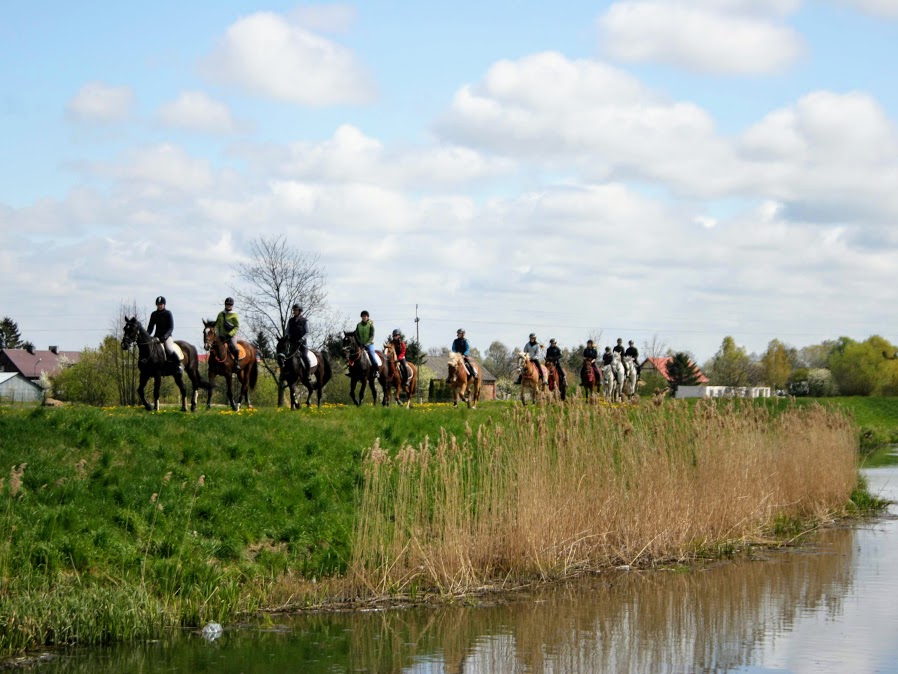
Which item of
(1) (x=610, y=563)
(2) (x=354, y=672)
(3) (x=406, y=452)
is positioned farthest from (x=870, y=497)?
(2) (x=354, y=672)

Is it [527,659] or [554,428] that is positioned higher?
Result: [554,428]

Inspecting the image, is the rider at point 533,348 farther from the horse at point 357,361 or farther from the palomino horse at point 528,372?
the horse at point 357,361

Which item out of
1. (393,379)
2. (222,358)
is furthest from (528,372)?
(222,358)

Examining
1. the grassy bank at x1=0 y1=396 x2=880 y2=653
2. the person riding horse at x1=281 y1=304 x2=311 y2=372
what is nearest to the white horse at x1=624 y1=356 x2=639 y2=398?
the person riding horse at x1=281 y1=304 x2=311 y2=372

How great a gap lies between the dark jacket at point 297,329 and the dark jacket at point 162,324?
3.25m

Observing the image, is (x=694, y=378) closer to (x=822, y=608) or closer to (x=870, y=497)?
(x=870, y=497)

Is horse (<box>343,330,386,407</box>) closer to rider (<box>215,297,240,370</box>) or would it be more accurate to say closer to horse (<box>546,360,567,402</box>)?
rider (<box>215,297,240,370</box>)

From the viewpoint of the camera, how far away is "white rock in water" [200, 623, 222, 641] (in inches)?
426

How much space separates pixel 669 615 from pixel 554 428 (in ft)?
10.9

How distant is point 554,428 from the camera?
14828mm

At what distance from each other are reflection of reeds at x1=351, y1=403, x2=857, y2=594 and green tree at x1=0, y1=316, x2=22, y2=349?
4912 inches

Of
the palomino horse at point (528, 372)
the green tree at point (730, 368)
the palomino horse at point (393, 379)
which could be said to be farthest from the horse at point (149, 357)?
the green tree at point (730, 368)

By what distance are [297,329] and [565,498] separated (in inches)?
511

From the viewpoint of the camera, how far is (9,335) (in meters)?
132
